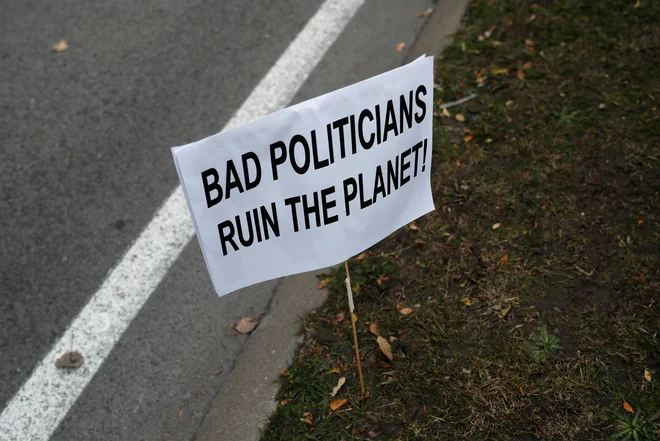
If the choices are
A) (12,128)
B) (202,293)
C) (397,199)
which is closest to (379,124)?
(397,199)

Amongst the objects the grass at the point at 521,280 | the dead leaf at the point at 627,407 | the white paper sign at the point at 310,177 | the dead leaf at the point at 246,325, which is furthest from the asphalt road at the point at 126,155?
the dead leaf at the point at 627,407

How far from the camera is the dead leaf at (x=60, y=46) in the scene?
16.4 ft

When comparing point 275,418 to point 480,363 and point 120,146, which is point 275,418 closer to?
point 480,363

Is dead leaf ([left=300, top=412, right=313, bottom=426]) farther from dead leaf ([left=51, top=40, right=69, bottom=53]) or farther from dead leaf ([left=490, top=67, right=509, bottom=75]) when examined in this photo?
dead leaf ([left=51, top=40, right=69, bottom=53])

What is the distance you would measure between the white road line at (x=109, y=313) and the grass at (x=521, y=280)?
1015 mm

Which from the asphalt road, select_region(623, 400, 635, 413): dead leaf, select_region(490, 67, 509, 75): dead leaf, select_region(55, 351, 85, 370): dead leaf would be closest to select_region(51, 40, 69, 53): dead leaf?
the asphalt road

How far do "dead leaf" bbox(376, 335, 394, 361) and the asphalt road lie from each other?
73 centimetres

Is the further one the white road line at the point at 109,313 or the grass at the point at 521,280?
the white road line at the point at 109,313

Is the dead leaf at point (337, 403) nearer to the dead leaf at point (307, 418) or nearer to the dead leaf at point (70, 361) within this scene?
the dead leaf at point (307, 418)

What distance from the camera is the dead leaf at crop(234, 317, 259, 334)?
328cm

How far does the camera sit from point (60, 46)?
16.5 ft

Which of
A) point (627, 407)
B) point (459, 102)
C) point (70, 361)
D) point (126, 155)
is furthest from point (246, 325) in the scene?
point (459, 102)

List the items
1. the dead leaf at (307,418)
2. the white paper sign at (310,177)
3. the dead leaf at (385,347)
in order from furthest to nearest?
the dead leaf at (385,347) → the dead leaf at (307,418) → the white paper sign at (310,177)

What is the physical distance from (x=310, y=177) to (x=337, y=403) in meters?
1.17
